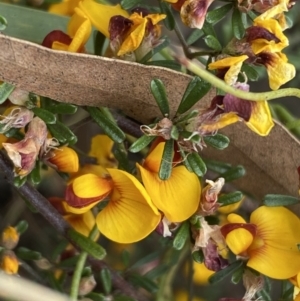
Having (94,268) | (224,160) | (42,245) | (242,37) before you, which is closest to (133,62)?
(242,37)

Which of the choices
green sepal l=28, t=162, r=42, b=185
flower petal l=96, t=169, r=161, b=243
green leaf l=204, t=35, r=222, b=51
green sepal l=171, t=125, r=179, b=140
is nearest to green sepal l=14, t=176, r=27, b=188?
green sepal l=28, t=162, r=42, b=185

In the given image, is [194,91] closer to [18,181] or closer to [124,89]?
[124,89]

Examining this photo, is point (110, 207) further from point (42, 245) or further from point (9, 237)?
point (42, 245)

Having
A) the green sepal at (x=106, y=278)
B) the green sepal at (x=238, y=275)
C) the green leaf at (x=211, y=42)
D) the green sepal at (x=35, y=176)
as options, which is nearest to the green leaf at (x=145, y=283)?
the green sepal at (x=106, y=278)

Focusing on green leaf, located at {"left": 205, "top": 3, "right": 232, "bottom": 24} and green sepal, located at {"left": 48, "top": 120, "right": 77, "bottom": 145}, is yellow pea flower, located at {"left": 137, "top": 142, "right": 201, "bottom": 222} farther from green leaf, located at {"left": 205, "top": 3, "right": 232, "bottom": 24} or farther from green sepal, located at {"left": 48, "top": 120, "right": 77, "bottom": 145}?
green leaf, located at {"left": 205, "top": 3, "right": 232, "bottom": 24}

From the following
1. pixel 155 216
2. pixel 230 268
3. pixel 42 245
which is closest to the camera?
pixel 155 216

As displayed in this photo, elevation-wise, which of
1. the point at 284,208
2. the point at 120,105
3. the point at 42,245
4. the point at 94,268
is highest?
the point at 120,105

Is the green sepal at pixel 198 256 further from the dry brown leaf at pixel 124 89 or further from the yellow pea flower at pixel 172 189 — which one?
the dry brown leaf at pixel 124 89
